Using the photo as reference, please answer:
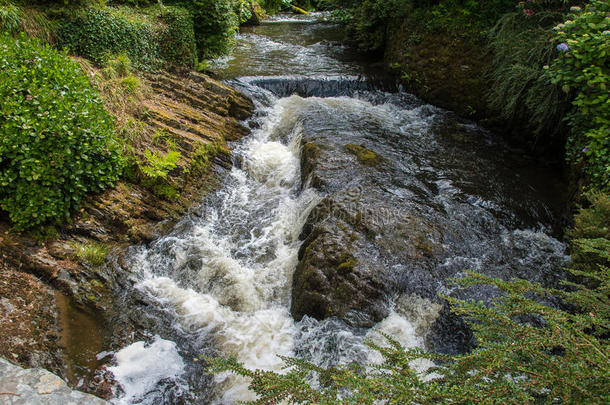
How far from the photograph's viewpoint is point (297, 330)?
15.7 feet

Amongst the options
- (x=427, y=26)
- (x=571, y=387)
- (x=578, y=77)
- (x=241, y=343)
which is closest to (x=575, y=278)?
(x=578, y=77)

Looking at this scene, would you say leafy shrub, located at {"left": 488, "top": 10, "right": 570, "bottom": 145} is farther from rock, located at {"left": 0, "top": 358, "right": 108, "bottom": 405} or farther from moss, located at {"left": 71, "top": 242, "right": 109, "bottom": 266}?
rock, located at {"left": 0, "top": 358, "right": 108, "bottom": 405}

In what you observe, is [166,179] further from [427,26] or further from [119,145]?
[427,26]

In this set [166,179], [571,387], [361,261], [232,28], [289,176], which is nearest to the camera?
[571,387]

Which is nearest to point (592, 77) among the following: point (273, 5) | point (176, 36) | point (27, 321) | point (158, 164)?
point (158, 164)

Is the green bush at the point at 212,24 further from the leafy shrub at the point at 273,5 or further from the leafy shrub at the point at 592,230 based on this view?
the leafy shrub at the point at 273,5

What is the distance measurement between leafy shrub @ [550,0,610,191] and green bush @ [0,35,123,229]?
744 centimetres

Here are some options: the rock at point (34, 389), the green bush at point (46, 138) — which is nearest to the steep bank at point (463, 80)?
the green bush at point (46, 138)

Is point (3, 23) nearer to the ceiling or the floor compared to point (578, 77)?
nearer to the ceiling

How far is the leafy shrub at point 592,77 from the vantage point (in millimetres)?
5422

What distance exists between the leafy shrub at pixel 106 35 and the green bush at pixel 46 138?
69.9 inches

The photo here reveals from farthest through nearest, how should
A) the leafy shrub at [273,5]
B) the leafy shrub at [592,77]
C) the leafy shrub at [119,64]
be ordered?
1. the leafy shrub at [273,5]
2. the leafy shrub at [119,64]
3. the leafy shrub at [592,77]

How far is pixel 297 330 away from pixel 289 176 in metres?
3.63

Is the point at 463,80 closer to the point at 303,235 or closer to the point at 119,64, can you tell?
the point at 303,235
